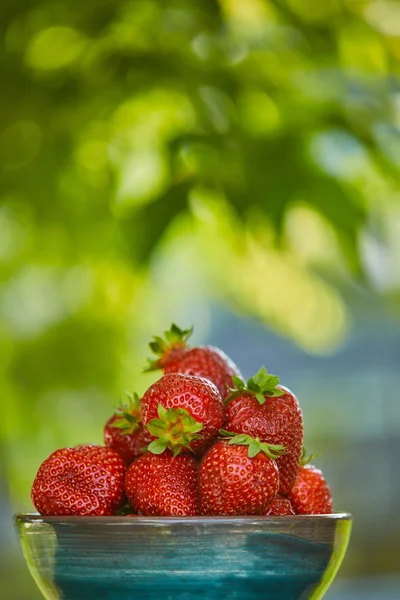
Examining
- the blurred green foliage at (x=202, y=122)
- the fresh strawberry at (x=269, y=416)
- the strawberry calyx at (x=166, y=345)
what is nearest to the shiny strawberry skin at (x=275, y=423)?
the fresh strawberry at (x=269, y=416)

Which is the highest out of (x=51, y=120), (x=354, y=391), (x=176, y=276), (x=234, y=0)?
(x=234, y=0)

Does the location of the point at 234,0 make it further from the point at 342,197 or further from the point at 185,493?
the point at 185,493

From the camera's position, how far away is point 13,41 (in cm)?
122

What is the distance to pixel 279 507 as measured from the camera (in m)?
0.59

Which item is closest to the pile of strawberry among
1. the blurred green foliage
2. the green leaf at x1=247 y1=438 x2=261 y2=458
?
the green leaf at x1=247 y1=438 x2=261 y2=458

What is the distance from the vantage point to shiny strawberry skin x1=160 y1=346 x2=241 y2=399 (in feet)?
2.22

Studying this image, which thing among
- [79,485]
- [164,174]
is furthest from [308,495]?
[164,174]

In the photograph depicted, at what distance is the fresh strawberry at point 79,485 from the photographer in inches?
23.0

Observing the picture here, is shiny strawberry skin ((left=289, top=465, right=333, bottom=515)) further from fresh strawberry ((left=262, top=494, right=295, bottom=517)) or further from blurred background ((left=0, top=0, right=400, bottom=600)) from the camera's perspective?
blurred background ((left=0, top=0, right=400, bottom=600))

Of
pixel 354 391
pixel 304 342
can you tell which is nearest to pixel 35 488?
pixel 304 342

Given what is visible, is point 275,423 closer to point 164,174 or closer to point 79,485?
point 79,485

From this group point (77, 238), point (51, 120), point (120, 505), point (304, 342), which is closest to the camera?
point (120, 505)

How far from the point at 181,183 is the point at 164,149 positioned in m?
0.09

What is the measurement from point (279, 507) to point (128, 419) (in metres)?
0.12
